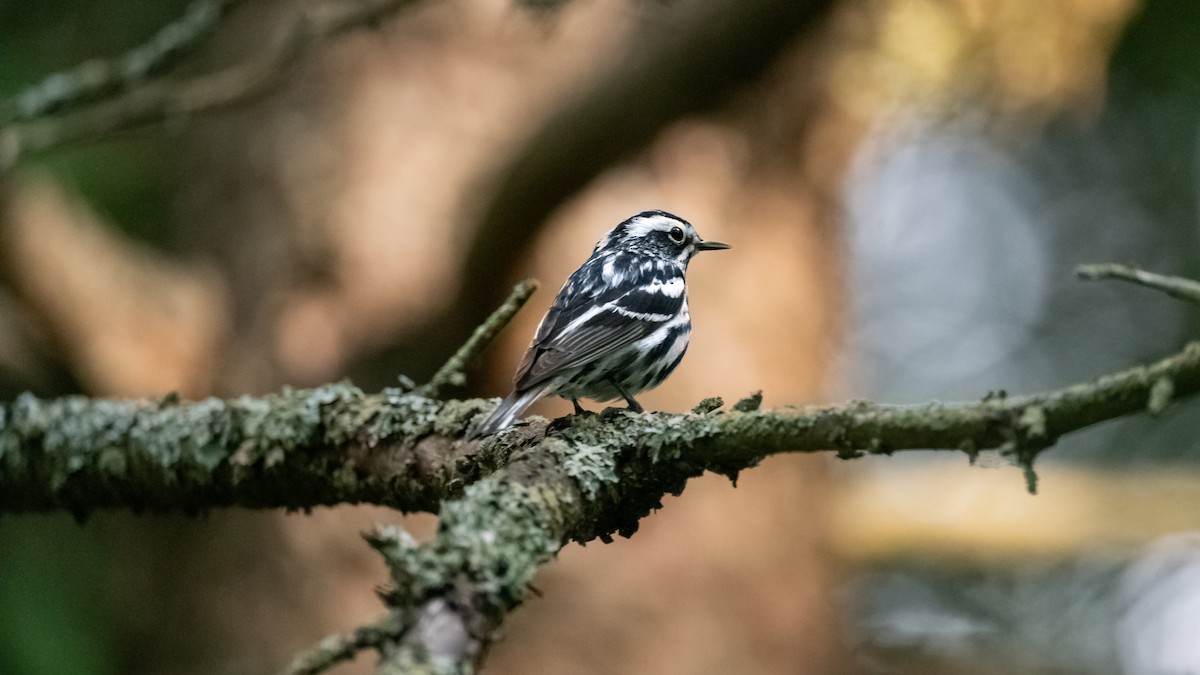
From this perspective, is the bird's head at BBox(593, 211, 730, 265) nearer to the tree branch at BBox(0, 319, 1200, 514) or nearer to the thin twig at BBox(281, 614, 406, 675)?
the tree branch at BBox(0, 319, 1200, 514)

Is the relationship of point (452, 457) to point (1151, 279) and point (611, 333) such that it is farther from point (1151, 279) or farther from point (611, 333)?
point (1151, 279)

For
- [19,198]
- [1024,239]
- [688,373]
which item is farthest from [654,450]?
[1024,239]

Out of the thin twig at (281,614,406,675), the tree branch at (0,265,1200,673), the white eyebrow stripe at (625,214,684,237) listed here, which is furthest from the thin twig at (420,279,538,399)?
the white eyebrow stripe at (625,214,684,237)

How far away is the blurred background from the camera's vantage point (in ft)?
13.7

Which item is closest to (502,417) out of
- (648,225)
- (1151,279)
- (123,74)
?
(1151,279)

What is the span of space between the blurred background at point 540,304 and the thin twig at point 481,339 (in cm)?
108

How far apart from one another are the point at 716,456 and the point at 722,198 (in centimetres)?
329

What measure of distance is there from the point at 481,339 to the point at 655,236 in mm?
1129

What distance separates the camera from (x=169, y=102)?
3551 millimetres

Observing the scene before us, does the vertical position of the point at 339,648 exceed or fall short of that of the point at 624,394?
it falls short

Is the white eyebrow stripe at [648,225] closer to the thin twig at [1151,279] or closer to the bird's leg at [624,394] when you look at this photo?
the bird's leg at [624,394]

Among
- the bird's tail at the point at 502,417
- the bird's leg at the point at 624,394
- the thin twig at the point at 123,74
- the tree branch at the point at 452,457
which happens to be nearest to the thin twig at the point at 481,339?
the tree branch at the point at 452,457

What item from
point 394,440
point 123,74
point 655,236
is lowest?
point 394,440

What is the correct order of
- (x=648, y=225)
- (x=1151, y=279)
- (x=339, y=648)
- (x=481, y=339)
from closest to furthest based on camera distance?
(x=339, y=648) → (x=1151, y=279) → (x=481, y=339) → (x=648, y=225)
